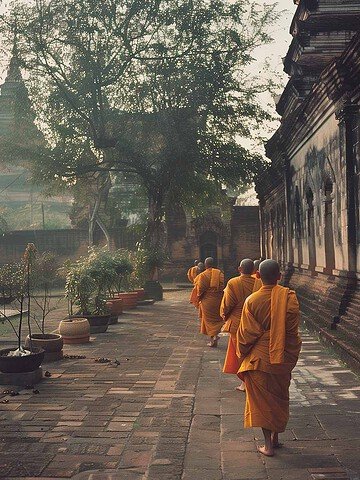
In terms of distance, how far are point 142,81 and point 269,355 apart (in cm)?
1911

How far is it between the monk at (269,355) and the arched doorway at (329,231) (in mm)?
7038

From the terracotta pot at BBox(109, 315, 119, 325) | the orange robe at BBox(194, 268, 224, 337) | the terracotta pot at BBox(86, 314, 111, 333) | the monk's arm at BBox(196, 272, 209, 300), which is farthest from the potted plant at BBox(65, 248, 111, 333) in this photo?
the monk's arm at BBox(196, 272, 209, 300)

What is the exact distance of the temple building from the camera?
9.65 meters

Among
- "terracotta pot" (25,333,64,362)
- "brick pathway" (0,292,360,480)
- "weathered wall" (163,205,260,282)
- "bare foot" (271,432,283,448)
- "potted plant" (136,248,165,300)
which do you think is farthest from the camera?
"weathered wall" (163,205,260,282)

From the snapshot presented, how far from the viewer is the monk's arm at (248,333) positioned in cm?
513

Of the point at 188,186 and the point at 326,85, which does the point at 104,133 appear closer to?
the point at 188,186

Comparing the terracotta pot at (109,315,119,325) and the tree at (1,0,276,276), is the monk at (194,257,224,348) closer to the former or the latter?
the terracotta pot at (109,315,119,325)

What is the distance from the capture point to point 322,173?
12336mm

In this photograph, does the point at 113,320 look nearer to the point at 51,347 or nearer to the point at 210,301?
the point at 210,301

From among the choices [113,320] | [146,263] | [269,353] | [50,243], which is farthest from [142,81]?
[269,353]

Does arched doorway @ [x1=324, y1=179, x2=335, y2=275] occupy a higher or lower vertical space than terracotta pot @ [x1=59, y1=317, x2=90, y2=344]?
higher

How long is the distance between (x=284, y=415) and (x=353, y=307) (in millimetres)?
4871

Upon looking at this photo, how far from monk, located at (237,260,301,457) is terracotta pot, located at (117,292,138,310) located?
45.3ft

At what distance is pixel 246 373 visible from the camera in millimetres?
5133
